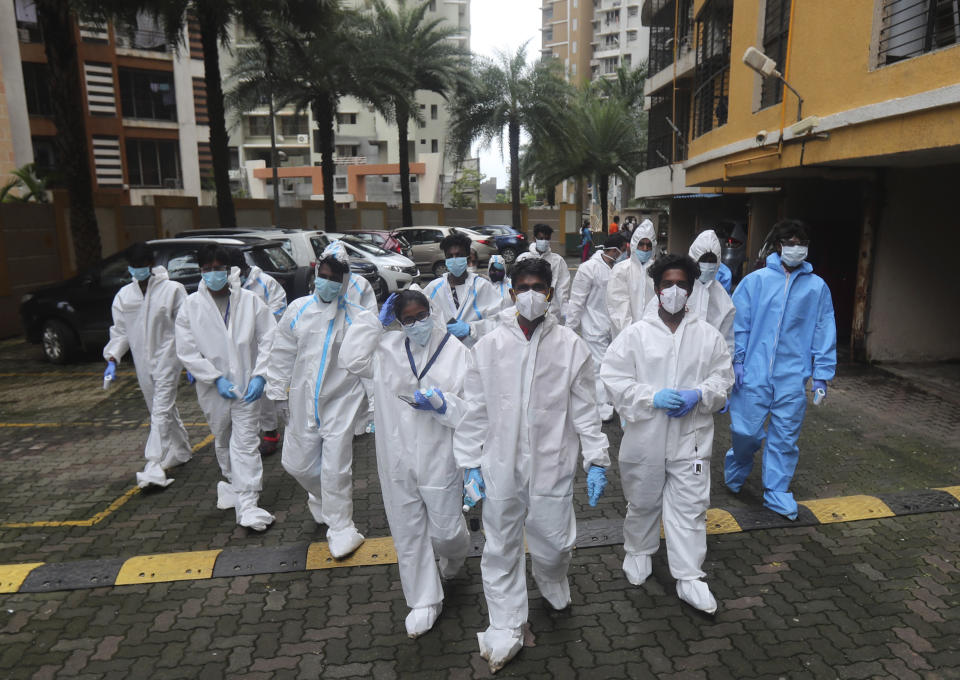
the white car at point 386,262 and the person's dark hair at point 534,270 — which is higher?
the person's dark hair at point 534,270

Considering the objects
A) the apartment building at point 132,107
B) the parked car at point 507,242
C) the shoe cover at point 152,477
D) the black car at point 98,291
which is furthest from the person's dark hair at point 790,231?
the apartment building at point 132,107

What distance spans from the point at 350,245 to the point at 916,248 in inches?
408

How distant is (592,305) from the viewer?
7.96 m

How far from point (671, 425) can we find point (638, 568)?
36.0 inches

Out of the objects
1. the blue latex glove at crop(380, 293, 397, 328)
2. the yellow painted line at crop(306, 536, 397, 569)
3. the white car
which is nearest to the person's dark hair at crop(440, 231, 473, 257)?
the blue latex glove at crop(380, 293, 397, 328)

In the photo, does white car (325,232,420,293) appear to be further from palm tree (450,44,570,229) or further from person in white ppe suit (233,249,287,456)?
palm tree (450,44,570,229)

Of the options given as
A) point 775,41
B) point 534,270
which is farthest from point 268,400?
point 775,41

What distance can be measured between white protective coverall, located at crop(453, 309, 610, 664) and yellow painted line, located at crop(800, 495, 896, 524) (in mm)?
2380

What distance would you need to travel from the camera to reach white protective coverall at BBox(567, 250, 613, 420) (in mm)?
7844

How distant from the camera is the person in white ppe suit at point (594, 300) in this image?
309 inches

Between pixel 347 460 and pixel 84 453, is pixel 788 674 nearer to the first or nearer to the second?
pixel 347 460

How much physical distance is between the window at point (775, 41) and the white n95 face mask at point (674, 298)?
7149mm

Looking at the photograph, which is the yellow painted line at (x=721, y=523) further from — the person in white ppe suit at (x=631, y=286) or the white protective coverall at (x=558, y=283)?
the white protective coverall at (x=558, y=283)

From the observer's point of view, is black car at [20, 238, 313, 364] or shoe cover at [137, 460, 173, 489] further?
black car at [20, 238, 313, 364]
